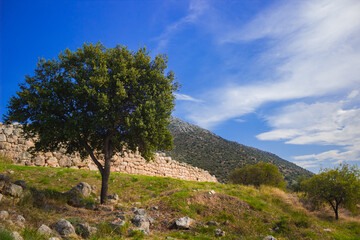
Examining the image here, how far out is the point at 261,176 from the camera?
1346 inches

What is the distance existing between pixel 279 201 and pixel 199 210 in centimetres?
839

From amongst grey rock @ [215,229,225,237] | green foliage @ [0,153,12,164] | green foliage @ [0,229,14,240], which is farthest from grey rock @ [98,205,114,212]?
green foliage @ [0,153,12,164]

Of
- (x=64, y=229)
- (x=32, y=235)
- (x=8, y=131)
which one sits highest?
(x=8, y=131)

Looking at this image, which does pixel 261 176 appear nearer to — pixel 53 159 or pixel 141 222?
pixel 53 159

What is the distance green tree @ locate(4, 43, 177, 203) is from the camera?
37.4 ft

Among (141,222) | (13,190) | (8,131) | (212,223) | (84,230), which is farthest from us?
(8,131)

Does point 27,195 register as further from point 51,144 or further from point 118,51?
point 118,51

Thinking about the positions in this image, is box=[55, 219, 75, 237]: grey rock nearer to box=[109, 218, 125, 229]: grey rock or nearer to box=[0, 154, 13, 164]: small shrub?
box=[109, 218, 125, 229]: grey rock

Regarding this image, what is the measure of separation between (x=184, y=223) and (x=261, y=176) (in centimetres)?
2778

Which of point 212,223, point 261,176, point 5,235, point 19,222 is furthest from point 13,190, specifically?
point 261,176

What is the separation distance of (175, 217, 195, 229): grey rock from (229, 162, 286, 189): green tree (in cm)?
2656

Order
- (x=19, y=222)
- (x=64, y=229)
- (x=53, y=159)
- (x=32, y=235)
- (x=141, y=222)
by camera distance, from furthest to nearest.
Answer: (x=53, y=159)
(x=141, y=222)
(x=64, y=229)
(x=19, y=222)
(x=32, y=235)

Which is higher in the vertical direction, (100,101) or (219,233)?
(100,101)

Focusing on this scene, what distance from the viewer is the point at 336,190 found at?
1852 cm
